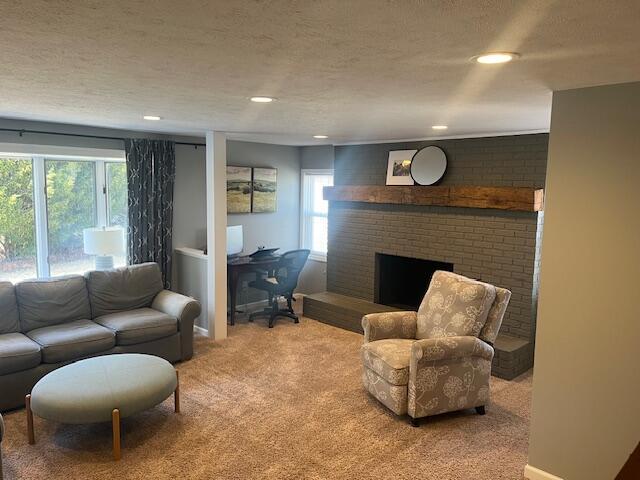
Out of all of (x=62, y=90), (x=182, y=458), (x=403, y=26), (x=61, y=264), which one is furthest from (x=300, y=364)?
(x=403, y=26)

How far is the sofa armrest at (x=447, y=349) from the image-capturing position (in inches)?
128

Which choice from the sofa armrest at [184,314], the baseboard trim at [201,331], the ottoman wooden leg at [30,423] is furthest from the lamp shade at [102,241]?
the ottoman wooden leg at [30,423]

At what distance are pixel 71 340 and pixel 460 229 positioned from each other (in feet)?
12.1

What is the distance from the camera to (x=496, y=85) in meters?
2.34

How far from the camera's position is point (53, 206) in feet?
15.3

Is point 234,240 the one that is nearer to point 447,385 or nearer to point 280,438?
point 280,438

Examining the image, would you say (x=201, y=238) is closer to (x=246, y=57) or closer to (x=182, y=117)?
(x=182, y=117)

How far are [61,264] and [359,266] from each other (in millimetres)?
3243

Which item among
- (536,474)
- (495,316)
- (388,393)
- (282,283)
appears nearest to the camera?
(536,474)

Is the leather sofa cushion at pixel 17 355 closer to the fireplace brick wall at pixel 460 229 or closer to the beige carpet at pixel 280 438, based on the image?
the beige carpet at pixel 280 438

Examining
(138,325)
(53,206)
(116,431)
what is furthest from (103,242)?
(116,431)

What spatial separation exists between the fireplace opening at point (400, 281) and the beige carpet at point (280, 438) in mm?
1705

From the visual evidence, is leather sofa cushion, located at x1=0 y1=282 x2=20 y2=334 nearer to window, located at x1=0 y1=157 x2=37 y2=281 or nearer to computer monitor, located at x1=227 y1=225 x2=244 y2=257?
window, located at x1=0 y1=157 x2=37 y2=281

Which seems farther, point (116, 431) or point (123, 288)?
point (123, 288)
